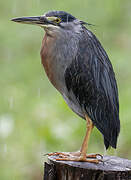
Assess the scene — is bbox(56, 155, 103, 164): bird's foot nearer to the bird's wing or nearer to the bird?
the bird

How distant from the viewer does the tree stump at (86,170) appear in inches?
132

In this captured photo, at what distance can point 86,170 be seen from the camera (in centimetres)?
338

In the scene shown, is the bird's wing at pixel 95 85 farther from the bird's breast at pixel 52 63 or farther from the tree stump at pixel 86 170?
the tree stump at pixel 86 170

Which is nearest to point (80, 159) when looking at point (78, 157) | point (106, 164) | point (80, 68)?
point (78, 157)

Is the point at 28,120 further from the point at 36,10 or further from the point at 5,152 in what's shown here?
the point at 36,10

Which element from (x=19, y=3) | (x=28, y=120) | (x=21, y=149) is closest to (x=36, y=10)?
(x=19, y=3)

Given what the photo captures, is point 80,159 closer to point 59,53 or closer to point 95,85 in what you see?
point 95,85

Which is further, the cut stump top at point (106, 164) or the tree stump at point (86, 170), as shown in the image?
the cut stump top at point (106, 164)

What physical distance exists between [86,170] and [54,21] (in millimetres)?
1286

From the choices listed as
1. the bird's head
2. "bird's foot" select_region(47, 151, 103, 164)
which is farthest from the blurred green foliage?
"bird's foot" select_region(47, 151, 103, 164)

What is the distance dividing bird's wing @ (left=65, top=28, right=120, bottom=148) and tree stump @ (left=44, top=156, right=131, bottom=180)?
331 mm

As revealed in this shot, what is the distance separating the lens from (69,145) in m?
6.74

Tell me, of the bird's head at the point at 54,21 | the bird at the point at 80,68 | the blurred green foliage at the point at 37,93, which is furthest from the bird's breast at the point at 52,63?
the blurred green foliage at the point at 37,93

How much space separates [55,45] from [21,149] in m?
3.40
